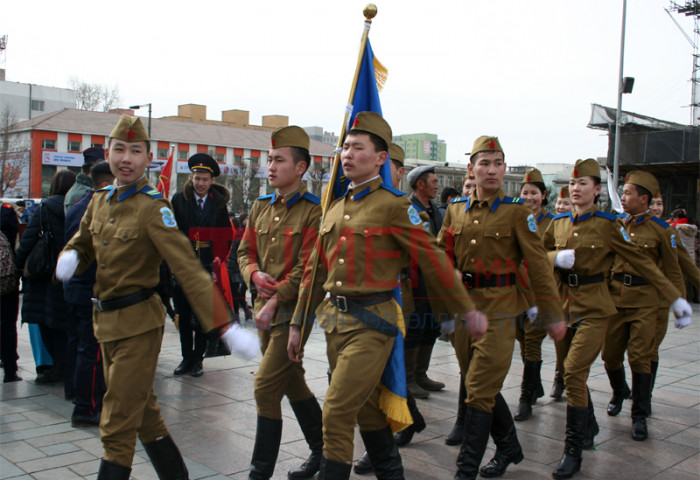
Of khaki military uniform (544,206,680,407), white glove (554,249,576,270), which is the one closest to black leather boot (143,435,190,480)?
khaki military uniform (544,206,680,407)

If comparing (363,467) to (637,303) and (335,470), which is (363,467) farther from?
(637,303)

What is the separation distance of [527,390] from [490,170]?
8.06ft

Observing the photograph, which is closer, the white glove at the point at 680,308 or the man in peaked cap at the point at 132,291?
the man in peaked cap at the point at 132,291

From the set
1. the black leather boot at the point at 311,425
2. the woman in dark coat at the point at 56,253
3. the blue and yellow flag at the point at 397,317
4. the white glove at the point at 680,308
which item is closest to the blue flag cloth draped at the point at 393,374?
the blue and yellow flag at the point at 397,317

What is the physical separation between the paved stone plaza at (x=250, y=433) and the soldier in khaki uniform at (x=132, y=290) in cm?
89

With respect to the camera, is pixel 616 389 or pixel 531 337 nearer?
pixel 616 389

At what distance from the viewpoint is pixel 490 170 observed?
183 inches

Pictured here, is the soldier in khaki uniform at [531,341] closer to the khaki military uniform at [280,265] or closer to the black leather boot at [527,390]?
the black leather boot at [527,390]

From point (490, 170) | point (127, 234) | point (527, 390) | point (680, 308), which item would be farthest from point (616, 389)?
point (127, 234)

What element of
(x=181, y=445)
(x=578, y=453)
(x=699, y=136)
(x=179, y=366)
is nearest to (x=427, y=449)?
(x=578, y=453)

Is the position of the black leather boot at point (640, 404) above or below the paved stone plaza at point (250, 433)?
above

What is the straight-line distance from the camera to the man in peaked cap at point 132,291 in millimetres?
3475

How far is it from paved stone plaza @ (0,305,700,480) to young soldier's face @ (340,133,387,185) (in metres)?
2.11

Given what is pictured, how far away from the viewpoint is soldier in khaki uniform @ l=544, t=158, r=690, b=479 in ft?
16.2
